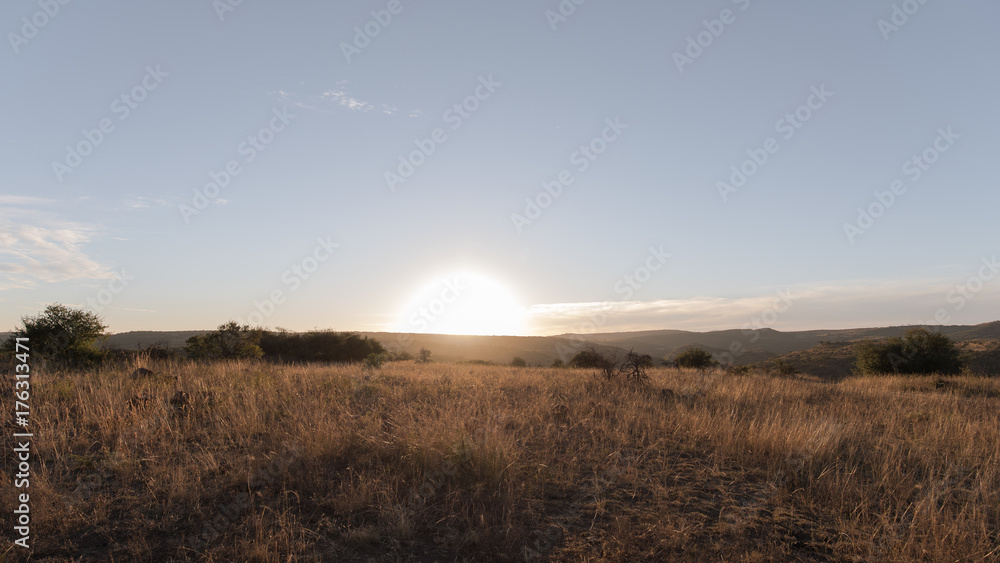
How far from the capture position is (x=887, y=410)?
9.18 metres

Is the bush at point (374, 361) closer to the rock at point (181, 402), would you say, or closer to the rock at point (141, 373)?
the rock at point (141, 373)

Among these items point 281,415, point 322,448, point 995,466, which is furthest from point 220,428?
point 995,466

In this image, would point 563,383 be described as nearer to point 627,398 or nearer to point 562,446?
point 627,398

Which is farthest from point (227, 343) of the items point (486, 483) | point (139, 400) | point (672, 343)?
point (672, 343)

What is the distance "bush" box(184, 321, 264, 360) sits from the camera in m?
20.5

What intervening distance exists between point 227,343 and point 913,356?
119ft

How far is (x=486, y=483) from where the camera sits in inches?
183

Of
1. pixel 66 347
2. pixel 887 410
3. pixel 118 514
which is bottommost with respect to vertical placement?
pixel 887 410

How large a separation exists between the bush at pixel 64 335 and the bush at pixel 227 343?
4218mm

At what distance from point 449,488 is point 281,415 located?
3.45 m

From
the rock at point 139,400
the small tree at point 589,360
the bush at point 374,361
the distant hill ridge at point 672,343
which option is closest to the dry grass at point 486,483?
the rock at point 139,400

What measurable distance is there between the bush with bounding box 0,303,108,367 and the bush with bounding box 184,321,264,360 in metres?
4.22

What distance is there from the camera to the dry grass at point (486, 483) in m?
3.69

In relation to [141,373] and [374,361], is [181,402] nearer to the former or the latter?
[141,373]
